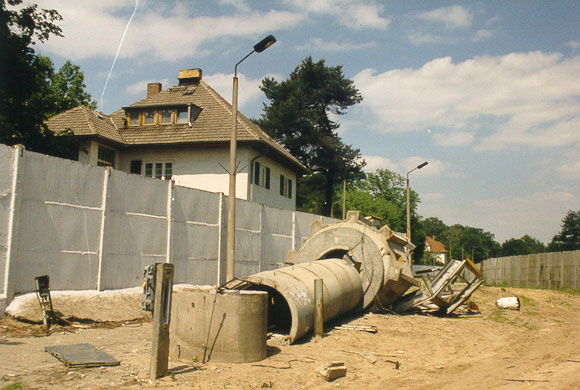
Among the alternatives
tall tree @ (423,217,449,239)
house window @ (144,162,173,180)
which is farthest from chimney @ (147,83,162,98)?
tall tree @ (423,217,449,239)

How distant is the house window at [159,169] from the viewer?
93.4 ft

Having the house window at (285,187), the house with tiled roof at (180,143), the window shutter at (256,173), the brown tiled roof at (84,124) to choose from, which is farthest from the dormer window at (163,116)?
the house window at (285,187)

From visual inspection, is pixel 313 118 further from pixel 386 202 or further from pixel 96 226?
pixel 96 226

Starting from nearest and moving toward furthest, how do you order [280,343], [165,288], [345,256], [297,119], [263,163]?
[165,288]
[280,343]
[345,256]
[263,163]
[297,119]

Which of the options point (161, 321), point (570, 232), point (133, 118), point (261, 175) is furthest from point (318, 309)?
point (570, 232)

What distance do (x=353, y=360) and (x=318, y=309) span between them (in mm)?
1996

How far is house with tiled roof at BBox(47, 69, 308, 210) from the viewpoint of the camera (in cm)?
2694

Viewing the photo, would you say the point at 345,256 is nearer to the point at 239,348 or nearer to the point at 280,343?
the point at 280,343

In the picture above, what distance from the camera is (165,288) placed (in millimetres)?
7195

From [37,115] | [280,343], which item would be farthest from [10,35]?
[280,343]

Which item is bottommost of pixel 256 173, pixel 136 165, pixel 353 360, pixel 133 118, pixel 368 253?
pixel 353 360

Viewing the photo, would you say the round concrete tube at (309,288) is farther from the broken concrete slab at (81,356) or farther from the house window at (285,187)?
the house window at (285,187)

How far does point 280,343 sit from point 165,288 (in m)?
3.43

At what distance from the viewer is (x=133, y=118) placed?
99.2 ft
